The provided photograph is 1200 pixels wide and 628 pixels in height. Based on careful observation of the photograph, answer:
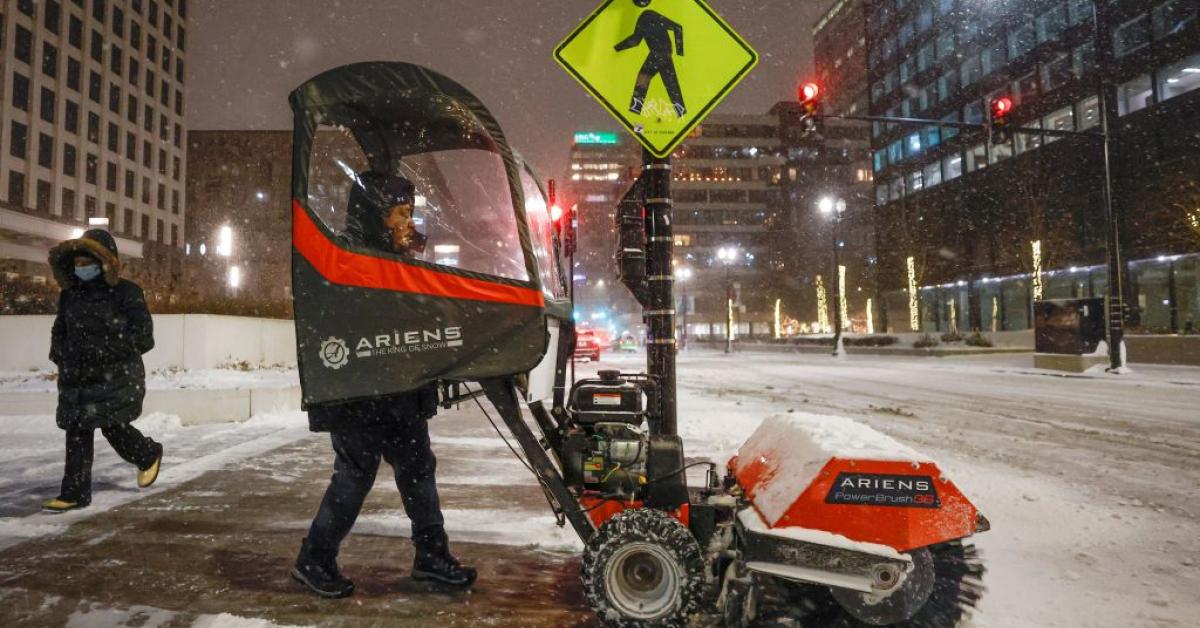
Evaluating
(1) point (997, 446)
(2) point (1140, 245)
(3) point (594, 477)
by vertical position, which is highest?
(2) point (1140, 245)

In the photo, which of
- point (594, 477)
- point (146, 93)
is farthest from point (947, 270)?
point (146, 93)

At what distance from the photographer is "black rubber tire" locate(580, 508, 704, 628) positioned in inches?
98.6

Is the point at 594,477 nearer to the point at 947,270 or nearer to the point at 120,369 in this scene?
the point at 120,369

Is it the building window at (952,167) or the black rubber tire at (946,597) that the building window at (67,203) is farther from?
the building window at (952,167)

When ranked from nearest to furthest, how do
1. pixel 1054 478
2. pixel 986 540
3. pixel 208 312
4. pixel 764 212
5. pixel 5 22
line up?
1. pixel 986 540
2. pixel 1054 478
3. pixel 208 312
4. pixel 5 22
5. pixel 764 212

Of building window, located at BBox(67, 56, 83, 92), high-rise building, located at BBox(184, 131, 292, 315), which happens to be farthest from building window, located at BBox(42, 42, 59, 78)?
high-rise building, located at BBox(184, 131, 292, 315)

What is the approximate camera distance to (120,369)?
182 inches

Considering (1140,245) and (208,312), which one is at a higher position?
(1140,245)

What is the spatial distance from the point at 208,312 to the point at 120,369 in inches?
345

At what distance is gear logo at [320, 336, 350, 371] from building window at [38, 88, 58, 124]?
6127 centimetres

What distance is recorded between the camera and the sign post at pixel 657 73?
393 centimetres

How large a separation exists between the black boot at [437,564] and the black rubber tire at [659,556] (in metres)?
0.95

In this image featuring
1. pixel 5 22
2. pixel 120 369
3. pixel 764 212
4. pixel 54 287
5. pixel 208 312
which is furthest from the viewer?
pixel 764 212

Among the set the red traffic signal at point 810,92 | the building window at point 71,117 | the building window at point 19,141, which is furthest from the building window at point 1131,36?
the building window at point 71,117
